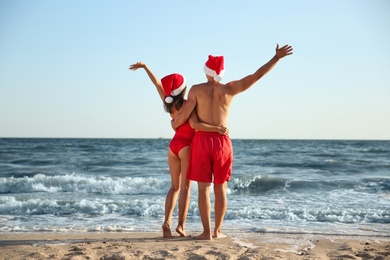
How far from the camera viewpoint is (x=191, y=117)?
4.58 meters

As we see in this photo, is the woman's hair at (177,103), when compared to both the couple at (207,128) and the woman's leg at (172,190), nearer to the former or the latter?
the couple at (207,128)

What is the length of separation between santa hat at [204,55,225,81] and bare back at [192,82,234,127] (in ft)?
0.30

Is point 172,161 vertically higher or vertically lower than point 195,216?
higher

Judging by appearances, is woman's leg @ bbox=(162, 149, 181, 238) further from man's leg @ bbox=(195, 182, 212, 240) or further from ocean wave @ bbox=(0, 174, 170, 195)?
ocean wave @ bbox=(0, 174, 170, 195)

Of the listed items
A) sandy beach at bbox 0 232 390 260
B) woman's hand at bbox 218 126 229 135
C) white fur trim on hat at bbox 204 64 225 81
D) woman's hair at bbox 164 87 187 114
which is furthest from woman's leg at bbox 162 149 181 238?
white fur trim on hat at bbox 204 64 225 81

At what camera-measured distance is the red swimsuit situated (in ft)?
15.4

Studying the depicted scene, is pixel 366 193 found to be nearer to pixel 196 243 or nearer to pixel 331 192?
pixel 331 192

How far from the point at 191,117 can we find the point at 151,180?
7266 millimetres

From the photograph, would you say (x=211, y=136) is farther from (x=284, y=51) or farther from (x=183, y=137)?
(x=284, y=51)

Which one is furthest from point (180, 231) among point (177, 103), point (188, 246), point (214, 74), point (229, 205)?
point (229, 205)

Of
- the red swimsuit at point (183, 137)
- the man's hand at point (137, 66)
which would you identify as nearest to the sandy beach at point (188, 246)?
the red swimsuit at point (183, 137)

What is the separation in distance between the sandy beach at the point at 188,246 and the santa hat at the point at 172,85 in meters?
1.50

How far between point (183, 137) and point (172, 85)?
556 millimetres

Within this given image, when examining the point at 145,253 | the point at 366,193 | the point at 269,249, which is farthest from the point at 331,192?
the point at 145,253
